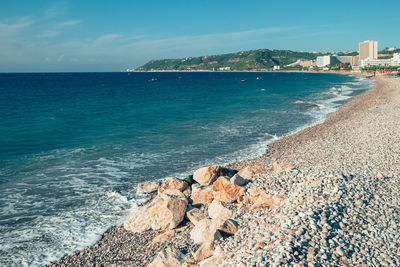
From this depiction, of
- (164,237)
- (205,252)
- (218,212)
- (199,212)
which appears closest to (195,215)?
(199,212)

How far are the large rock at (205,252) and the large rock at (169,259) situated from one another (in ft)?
1.26

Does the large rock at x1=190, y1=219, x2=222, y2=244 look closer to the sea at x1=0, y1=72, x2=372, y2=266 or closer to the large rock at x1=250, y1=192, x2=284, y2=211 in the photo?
the large rock at x1=250, y1=192, x2=284, y2=211

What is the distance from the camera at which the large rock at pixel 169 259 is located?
8.05m

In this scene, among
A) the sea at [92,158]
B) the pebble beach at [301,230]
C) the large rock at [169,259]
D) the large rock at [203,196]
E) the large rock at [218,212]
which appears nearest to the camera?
the pebble beach at [301,230]

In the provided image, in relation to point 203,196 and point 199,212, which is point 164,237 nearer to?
point 199,212

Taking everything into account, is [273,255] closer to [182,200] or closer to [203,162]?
[182,200]

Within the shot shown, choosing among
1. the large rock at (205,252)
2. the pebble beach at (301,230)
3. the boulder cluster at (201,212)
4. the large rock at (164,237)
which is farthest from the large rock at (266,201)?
the large rock at (164,237)

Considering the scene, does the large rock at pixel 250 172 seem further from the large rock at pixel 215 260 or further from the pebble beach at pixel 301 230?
the large rock at pixel 215 260

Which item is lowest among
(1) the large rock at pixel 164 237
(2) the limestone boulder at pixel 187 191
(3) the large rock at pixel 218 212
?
(1) the large rock at pixel 164 237

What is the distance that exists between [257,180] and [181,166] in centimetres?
728

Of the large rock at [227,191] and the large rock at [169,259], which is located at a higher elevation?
the large rock at [227,191]

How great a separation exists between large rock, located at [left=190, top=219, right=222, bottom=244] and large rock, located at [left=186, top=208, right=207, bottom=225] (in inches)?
34.3

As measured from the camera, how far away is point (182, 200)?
11.0m

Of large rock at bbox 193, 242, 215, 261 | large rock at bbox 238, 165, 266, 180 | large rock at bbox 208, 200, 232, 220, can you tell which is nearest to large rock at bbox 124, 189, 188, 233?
large rock at bbox 208, 200, 232, 220
